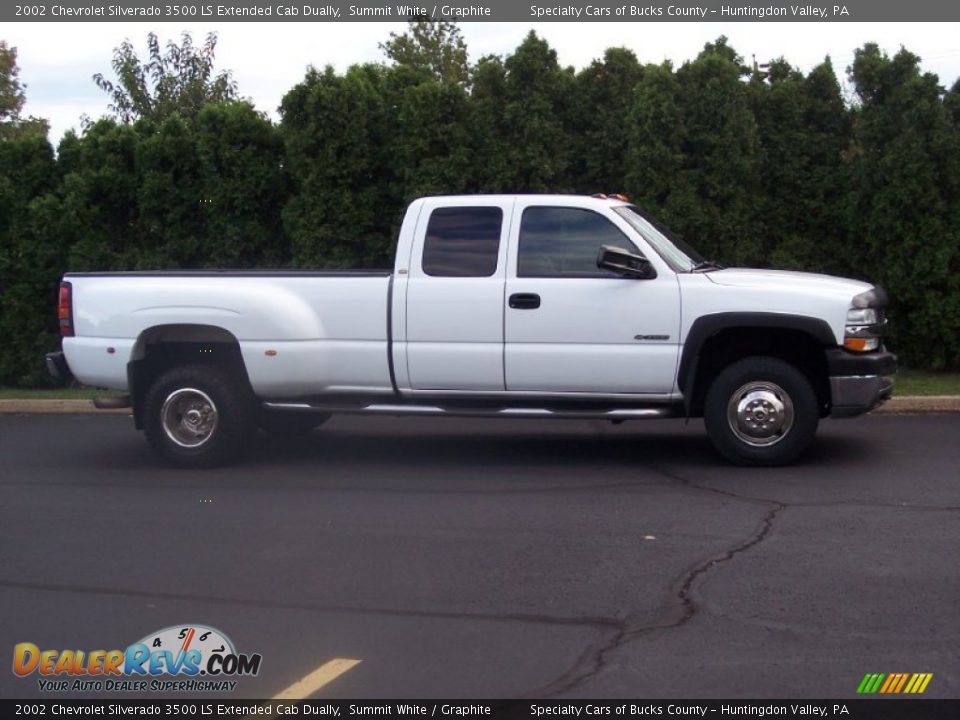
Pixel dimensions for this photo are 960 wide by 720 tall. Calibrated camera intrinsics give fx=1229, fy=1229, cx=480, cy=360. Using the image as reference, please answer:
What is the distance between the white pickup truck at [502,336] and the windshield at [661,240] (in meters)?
0.03

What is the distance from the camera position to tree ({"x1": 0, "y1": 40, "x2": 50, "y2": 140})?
3741cm

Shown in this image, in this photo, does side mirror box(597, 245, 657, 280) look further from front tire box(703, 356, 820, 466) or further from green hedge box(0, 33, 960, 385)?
green hedge box(0, 33, 960, 385)

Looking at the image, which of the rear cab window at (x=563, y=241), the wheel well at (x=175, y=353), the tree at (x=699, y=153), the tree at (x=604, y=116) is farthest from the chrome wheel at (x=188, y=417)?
the tree at (x=604, y=116)

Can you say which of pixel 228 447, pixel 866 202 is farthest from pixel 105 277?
pixel 866 202

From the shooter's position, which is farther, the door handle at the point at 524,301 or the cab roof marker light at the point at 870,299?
the door handle at the point at 524,301

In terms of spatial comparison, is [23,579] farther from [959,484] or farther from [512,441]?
[959,484]

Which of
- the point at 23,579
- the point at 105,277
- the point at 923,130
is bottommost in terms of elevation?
the point at 23,579

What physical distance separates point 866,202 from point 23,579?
10.8m

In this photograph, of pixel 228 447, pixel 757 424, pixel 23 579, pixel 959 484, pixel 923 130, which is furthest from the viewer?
pixel 923 130

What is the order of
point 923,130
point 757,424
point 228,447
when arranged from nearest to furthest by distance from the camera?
point 757,424, point 228,447, point 923,130

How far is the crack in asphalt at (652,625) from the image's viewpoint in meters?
5.12

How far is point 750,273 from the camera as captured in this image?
9.54 meters
